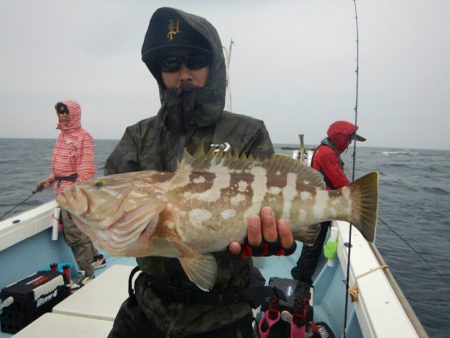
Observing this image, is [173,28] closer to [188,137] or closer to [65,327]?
[188,137]

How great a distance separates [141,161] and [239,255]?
112 centimetres

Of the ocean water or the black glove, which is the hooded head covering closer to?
the ocean water

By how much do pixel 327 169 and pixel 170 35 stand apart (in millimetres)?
4117

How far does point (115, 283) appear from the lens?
431 centimetres

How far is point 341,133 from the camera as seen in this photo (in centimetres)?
618

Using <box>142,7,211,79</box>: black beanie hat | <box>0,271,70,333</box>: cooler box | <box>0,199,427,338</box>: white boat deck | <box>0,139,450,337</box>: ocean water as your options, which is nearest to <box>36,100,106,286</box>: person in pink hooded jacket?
<box>0,199,427,338</box>: white boat deck

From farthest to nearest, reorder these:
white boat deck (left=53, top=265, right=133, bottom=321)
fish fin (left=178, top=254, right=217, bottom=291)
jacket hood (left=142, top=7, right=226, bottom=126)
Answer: white boat deck (left=53, top=265, right=133, bottom=321) → jacket hood (left=142, top=7, right=226, bottom=126) → fish fin (left=178, top=254, right=217, bottom=291)

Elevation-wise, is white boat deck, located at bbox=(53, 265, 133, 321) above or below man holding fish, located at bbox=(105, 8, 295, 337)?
below

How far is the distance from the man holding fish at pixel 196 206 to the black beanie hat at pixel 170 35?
0.01 meters

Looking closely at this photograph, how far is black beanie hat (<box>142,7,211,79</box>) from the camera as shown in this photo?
2676 millimetres

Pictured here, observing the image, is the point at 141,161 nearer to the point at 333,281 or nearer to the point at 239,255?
the point at 239,255

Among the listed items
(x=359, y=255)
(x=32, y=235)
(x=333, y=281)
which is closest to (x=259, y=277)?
(x=359, y=255)

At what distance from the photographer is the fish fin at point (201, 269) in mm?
2033

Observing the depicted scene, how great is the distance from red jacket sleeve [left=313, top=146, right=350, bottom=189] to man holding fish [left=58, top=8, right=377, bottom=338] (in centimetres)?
356
